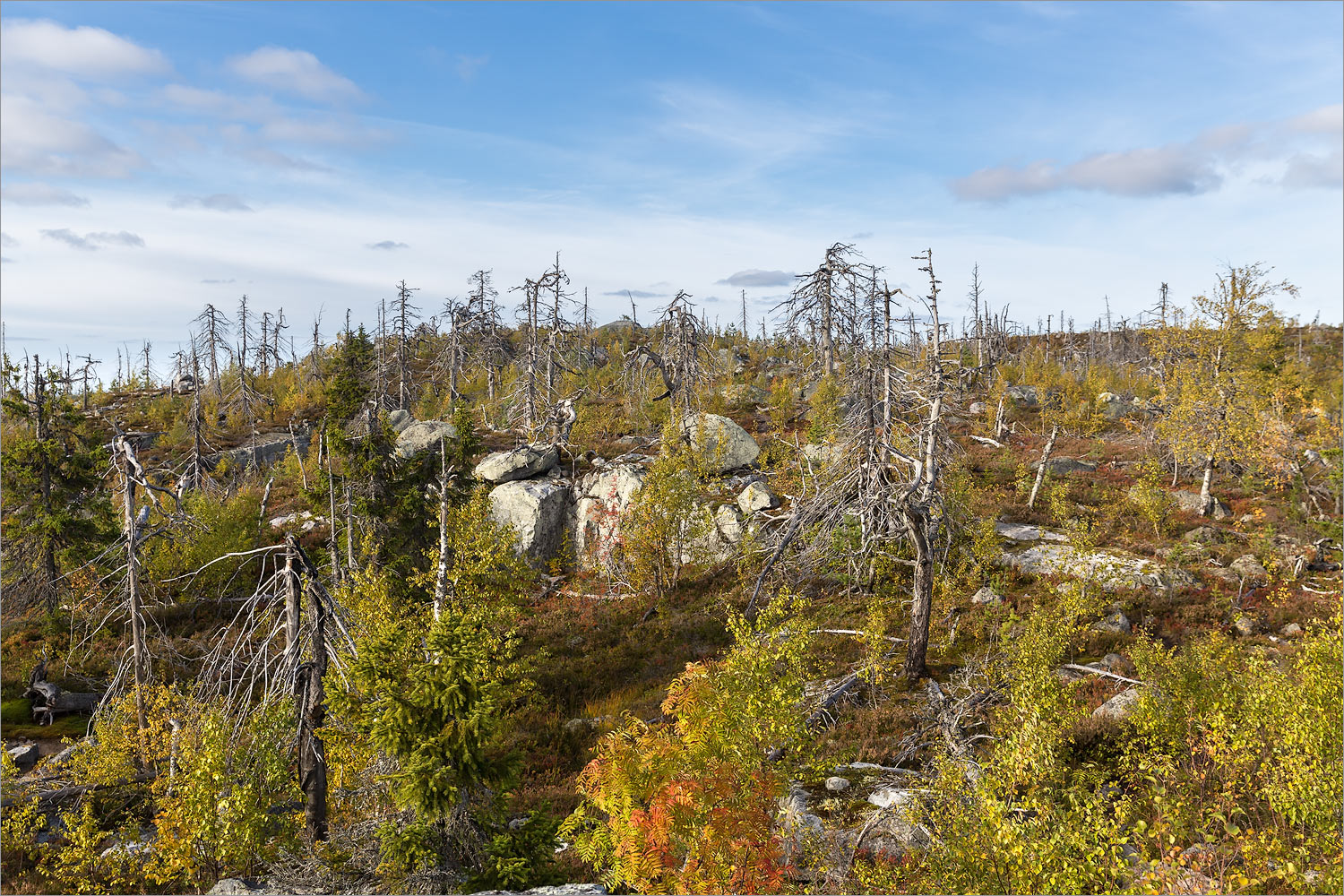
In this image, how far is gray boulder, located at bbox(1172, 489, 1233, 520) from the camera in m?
30.2

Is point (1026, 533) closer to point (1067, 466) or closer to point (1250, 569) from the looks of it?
point (1250, 569)

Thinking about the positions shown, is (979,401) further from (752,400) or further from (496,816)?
(496,816)

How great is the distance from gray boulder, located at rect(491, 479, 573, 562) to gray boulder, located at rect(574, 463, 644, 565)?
0.84 m

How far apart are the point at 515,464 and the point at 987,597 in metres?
21.3

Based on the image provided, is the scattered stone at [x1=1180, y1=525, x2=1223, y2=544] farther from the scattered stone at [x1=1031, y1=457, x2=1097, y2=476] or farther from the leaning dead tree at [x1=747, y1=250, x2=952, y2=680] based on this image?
the leaning dead tree at [x1=747, y1=250, x2=952, y2=680]

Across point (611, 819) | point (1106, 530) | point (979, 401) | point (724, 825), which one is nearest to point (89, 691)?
point (611, 819)

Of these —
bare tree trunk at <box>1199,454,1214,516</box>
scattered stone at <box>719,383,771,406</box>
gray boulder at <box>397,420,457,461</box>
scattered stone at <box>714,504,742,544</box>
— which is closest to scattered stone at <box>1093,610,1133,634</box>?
scattered stone at <box>714,504,742,544</box>

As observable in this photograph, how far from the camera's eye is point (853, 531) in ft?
77.5

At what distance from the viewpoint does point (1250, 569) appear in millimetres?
23984

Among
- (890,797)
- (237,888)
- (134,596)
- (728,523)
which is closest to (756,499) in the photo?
(728,523)

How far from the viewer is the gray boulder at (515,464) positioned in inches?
1300

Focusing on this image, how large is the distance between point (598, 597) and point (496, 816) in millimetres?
19336

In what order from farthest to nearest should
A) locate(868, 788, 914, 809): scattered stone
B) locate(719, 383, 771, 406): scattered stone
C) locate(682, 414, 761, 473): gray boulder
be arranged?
locate(719, 383, 771, 406): scattered stone < locate(682, 414, 761, 473): gray boulder < locate(868, 788, 914, 809): scattered stone

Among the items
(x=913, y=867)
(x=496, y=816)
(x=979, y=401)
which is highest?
(x=979, y=401)
